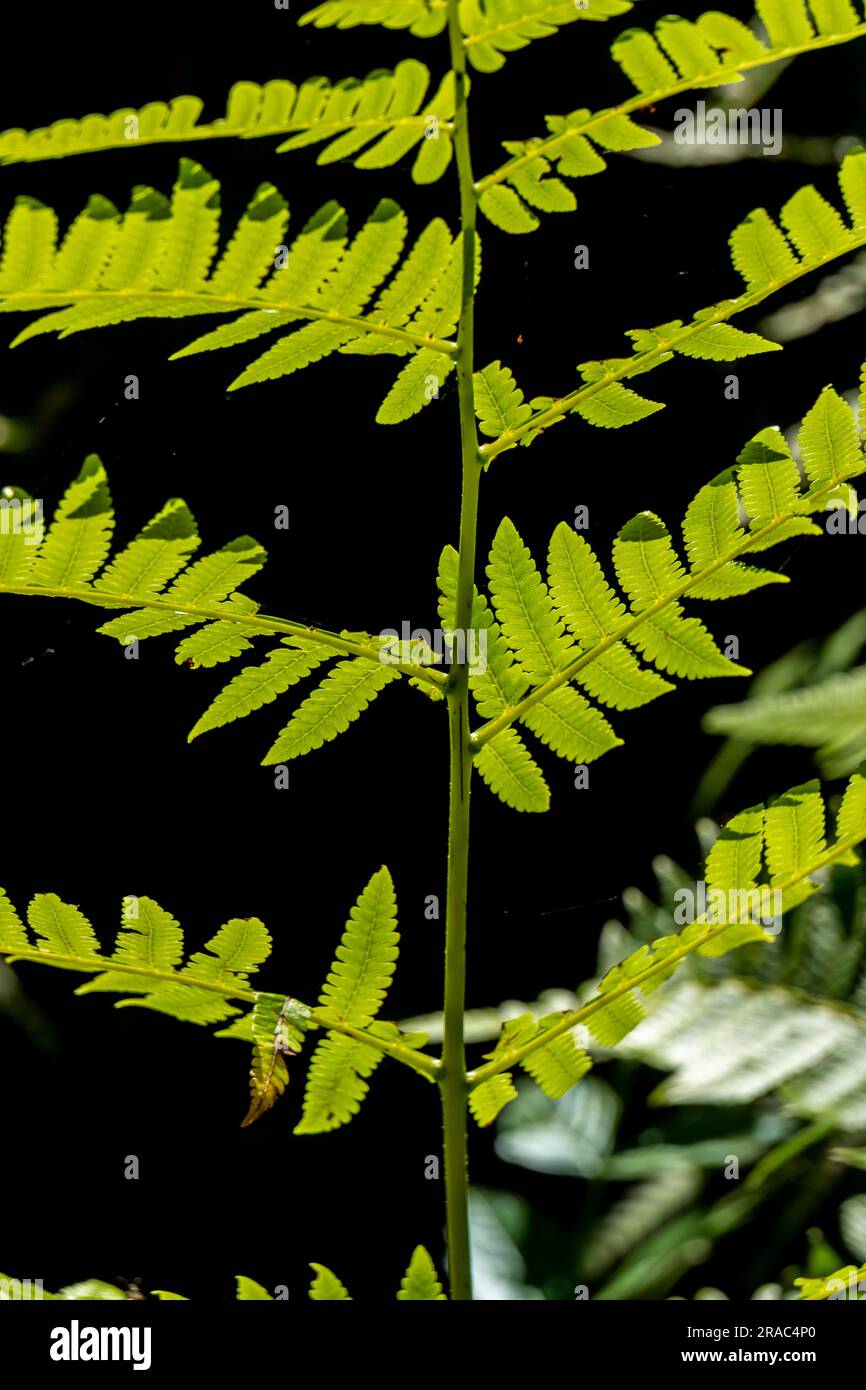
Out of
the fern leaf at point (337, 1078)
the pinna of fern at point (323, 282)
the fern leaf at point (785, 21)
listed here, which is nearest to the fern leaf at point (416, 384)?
the pinna of fern at point (323, 282)

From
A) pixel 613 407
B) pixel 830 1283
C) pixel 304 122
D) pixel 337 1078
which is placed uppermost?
pixel 304 122

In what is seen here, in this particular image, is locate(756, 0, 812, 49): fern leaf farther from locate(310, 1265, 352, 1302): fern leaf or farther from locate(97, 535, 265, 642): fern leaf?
locate(310, 1265, 352, 1302): fern leaf

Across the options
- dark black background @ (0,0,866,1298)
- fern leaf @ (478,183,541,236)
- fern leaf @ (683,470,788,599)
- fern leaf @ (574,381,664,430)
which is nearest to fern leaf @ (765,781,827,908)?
fern leaf @ (683,470,788,599)

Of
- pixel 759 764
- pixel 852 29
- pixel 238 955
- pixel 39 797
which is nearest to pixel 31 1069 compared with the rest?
pixel 39 797

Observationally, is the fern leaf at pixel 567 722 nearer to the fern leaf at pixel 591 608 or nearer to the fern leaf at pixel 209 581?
the fern leaf at pixel 591 608

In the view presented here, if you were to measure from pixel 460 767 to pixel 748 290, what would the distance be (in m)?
0.28

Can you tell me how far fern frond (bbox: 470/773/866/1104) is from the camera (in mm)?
589

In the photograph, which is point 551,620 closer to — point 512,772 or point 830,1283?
point 512,772

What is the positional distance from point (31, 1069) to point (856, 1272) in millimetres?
1777

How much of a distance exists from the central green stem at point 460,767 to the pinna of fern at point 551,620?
0.03 meters

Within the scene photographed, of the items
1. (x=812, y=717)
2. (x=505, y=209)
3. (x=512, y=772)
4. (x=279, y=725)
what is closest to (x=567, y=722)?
(x=512, y=772)

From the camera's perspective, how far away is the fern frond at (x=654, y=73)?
0.55 metres

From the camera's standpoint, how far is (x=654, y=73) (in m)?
0.56
